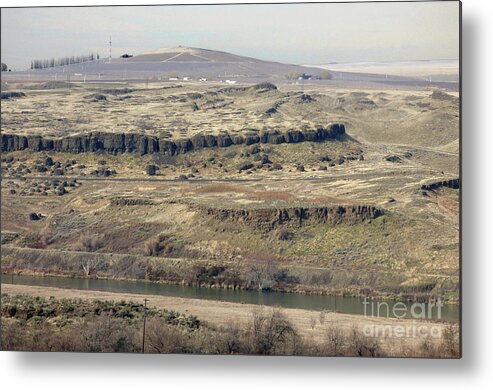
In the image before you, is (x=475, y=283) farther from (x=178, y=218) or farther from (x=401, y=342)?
(x=178, y=218)

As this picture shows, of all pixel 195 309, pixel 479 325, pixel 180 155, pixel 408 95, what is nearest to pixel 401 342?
pixel 479 325

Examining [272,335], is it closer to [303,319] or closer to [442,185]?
[303,319]

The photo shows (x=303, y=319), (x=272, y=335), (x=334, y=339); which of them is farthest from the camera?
(x=303, y=319)

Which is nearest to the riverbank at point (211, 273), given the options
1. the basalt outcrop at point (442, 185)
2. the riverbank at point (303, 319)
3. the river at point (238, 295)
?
the river at point (238, 295)

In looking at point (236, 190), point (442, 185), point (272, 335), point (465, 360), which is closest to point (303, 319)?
point (272, 335)

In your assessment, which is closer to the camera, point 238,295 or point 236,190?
point 238,295

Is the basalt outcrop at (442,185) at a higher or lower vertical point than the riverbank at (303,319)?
higher

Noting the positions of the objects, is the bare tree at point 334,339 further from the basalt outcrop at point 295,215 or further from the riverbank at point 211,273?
the basalt outcrop at point 295,215
